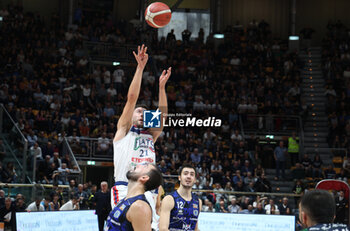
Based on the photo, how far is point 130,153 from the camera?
831 cm

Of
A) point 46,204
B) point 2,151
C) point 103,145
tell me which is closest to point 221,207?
point 46,204

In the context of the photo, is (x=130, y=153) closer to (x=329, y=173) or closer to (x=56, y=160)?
(x=56, y=160)

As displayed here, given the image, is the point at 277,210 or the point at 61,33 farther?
the point at 61,33

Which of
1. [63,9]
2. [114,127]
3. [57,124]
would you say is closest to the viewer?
[57,124]

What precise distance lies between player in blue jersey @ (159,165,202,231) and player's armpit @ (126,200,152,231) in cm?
284

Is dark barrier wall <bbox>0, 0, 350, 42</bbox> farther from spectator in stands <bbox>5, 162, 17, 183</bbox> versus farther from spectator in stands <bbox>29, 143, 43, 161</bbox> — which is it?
spectator in stands <bbox>5, 162, 17, 183</bbox>

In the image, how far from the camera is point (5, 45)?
86.8 feet

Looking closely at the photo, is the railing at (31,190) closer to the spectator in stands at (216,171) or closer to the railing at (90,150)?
the railing at (90,150)

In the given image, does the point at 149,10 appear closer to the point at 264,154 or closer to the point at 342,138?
the point at 264,154

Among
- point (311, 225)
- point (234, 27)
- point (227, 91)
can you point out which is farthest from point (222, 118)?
point (311, 225)

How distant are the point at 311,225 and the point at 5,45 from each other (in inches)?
938

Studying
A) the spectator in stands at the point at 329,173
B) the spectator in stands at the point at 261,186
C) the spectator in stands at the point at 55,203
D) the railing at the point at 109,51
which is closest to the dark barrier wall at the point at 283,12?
→ the railing at the point at 109,51

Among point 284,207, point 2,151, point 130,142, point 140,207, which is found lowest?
point 284,207

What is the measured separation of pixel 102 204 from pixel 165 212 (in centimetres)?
660
